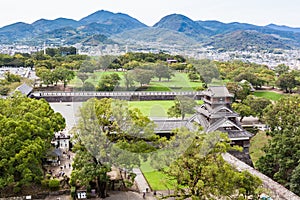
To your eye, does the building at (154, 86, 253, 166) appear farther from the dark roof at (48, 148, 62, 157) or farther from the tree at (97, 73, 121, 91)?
the tree at (97, 73, 121, 91)

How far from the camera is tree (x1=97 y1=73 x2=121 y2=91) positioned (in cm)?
3762

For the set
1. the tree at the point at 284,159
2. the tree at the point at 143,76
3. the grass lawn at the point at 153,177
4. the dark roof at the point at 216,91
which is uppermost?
the tree at the point at 143,76

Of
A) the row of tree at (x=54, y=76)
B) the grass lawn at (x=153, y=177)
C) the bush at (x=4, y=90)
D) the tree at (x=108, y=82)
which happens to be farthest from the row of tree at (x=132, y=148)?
the row of tree at (x=54, y=76)

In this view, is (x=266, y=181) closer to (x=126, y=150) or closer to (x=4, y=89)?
(x=126, y=150)

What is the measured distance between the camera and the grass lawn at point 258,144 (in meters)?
21.6

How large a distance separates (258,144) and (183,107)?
5876mm

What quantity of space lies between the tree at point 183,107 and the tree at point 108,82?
41.2 ft

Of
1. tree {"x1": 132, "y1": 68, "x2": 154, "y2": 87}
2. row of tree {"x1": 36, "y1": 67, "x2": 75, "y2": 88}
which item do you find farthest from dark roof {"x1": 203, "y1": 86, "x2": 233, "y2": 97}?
row of tree {"x1": 36, "y1": 67, "x2": 75, "y2": 88}

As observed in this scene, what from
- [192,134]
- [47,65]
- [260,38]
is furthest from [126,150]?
[260,38]

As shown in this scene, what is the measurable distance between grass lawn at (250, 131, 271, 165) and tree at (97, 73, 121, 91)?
17255 millimetres

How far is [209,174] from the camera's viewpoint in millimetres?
11945

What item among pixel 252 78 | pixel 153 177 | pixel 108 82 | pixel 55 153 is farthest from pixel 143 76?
pixel 252 78

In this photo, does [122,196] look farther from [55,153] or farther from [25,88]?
[25,88]

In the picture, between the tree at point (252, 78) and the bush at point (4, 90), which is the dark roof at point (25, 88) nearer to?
the bush at point (4, 90)
